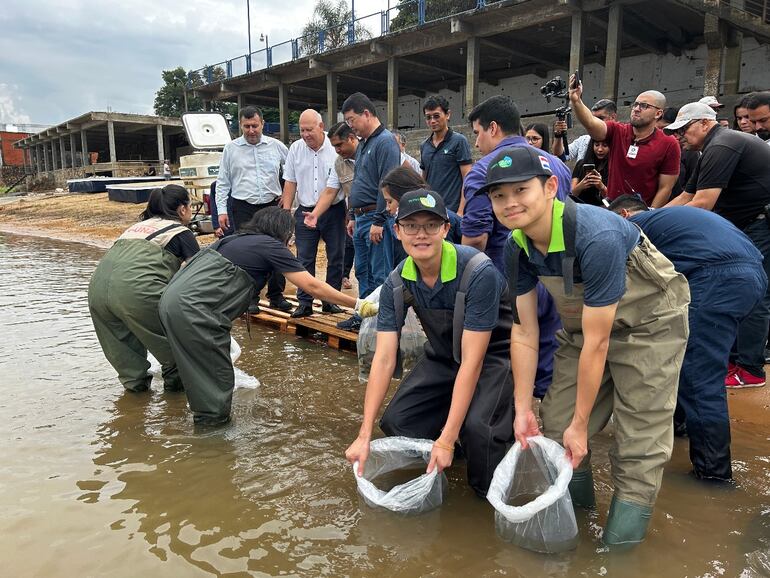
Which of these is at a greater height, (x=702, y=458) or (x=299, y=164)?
(x=299, y=164)

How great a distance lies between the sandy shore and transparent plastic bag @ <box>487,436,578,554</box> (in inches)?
213

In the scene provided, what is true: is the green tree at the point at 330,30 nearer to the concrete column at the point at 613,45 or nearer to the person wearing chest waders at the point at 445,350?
the concrete column at the point at 613,45

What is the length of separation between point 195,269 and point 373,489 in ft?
5.93

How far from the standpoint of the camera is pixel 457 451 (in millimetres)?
3125

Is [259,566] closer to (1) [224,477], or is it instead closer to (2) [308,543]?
(2) [308,543]

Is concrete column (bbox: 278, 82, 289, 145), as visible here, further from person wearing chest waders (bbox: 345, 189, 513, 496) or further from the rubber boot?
the rubber boot

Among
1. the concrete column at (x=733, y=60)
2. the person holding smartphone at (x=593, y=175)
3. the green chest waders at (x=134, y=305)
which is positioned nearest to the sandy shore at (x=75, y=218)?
the green chest waders at (x=134, y=305)

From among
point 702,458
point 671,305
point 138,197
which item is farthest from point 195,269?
point 138,197

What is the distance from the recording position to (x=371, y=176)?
4.64 metres

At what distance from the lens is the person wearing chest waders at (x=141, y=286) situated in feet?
12.6

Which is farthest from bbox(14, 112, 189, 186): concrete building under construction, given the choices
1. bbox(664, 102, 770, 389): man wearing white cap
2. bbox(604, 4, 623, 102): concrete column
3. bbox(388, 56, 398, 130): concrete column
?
bbox(664, 102, 770, 389): man wearing white cap

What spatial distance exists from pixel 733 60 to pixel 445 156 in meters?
14.1

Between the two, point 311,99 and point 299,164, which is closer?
point 299,164

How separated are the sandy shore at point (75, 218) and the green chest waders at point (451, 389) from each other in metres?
4.87
